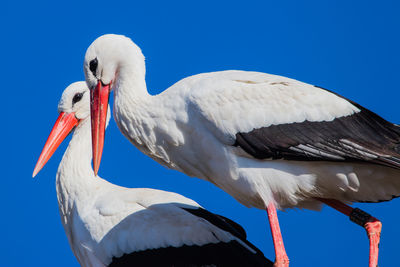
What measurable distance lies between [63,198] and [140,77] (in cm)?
163

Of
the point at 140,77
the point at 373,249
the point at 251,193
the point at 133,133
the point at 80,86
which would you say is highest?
the point at 80,86

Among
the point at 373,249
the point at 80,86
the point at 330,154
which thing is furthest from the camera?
the point at 80,86

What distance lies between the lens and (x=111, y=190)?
6.51 meters

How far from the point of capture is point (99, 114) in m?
5.71

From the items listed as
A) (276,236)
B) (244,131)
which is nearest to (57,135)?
(244,131)

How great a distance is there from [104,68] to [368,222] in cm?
199

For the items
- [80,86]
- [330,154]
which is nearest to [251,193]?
[330,154]

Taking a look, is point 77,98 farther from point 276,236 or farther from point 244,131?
point 276,236

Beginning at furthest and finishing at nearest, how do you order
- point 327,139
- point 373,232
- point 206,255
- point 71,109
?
1. point 71,109
2. point 206,255
3. point 373,232
4. point 327,139

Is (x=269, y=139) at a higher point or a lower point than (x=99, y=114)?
lower

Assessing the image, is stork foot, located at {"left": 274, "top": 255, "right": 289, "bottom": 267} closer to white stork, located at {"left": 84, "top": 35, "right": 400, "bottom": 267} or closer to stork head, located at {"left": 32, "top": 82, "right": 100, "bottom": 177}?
white stork, located at {"left": 84, "top": 35, "right": 400, "bottom": 267}

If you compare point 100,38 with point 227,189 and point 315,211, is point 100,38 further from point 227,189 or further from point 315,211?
point 315,211

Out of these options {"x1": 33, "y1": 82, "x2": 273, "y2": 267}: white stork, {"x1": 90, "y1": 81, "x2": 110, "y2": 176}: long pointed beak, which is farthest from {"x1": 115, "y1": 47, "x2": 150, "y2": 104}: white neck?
{"x1": 33, "y1": 82, "x2": 273, "y2": 267}: white stork

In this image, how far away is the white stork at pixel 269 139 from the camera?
5031mm
